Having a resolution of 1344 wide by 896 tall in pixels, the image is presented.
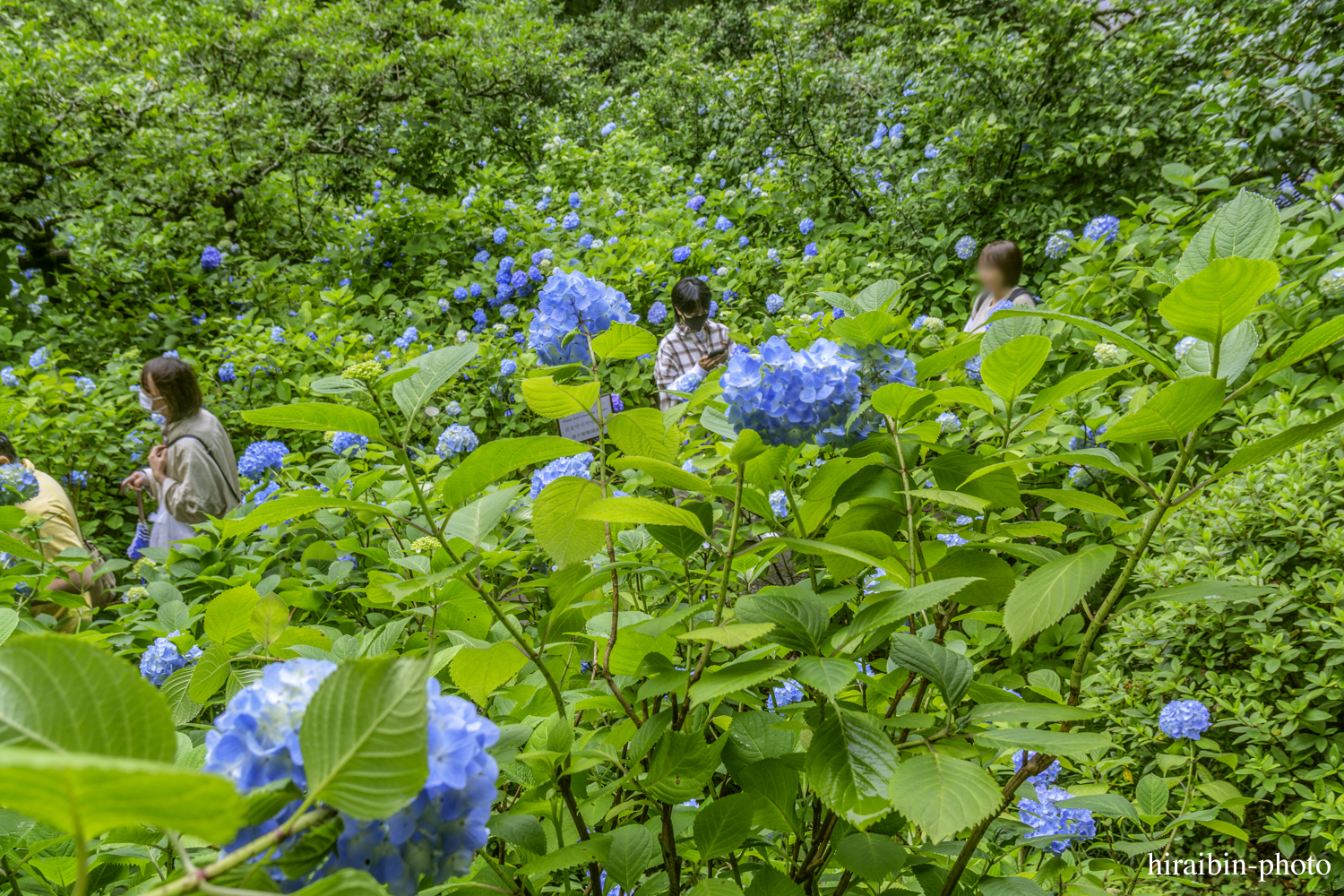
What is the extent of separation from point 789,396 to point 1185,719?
73.8 inches

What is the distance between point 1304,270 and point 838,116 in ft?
18.7

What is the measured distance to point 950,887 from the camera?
86 centimetres

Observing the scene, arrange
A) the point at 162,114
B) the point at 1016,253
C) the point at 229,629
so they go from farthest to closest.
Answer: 1. the point at 162,114
2. the point at 1016,253
3. the point at 229,629

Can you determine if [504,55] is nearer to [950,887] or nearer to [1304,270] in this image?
[1304,270]

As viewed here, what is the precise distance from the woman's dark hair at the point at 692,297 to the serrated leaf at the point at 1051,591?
3.95 metres

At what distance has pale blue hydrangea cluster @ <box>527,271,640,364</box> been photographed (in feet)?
4.70

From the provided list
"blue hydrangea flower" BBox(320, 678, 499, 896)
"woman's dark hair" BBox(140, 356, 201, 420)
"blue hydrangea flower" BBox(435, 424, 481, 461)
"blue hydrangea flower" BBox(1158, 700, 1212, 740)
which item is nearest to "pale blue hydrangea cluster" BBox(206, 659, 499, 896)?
"blue hydrangea flower" BBox(320, 678, 499, 896)

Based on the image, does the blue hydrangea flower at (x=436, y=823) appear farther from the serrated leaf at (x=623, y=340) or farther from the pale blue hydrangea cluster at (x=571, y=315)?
the pale blue hydrangea cluster at (x=571, y=315)

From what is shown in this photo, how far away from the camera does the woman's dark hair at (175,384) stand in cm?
378

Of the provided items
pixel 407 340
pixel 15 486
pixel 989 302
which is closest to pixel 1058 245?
pixel 989 302

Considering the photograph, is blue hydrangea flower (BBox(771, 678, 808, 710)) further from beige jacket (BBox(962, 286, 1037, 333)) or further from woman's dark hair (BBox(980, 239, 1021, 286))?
woman's dark hair (BBox(980, 239, 1021, 286))

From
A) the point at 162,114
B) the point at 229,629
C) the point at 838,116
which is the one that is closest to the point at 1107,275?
the point at 229,629

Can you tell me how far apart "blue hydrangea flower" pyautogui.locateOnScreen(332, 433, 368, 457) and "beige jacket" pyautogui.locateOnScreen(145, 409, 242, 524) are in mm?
1105

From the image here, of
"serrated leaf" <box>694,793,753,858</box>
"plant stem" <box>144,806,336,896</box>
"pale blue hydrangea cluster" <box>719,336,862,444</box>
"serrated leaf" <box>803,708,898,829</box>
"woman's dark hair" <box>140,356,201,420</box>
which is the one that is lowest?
"serrated leaf" <box>694,793,753,858</box>
